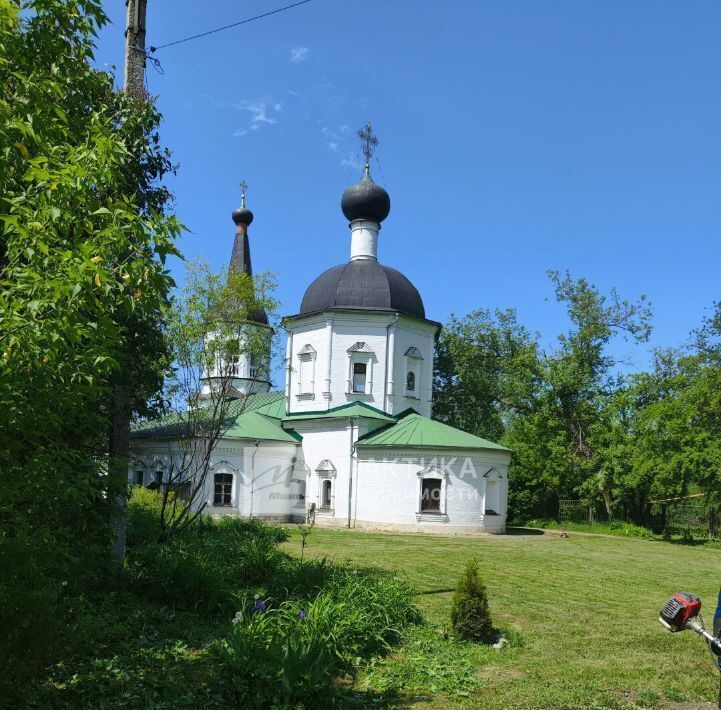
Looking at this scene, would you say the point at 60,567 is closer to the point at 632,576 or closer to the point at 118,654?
the point at 118,654

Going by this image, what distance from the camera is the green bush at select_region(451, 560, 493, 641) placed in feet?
26.0

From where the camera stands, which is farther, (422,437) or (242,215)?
(242,215)

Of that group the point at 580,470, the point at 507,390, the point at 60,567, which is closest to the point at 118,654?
the point at 60,567

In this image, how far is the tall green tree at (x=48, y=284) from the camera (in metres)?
3.72

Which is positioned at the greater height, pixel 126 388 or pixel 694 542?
Result: pixel 126 388

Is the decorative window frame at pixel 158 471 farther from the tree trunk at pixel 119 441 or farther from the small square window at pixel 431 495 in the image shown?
the tree trunk at pixel 119 441

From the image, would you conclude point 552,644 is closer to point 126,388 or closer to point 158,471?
point 126,388

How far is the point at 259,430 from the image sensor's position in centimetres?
2642

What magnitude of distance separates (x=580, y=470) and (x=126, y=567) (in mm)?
24252

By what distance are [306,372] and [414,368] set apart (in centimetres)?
443

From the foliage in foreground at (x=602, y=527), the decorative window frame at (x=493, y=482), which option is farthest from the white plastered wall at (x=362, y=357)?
the foliage in foreground at (x=602, y=527)

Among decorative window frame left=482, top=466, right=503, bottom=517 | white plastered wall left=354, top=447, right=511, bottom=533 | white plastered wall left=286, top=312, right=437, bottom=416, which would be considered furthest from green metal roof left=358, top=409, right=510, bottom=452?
white plastered wall left=286, top=312, right=437, bottom=416

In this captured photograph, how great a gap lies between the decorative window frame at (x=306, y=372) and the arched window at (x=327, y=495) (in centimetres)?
363

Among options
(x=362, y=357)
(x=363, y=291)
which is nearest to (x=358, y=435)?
(x=362, y=357)
